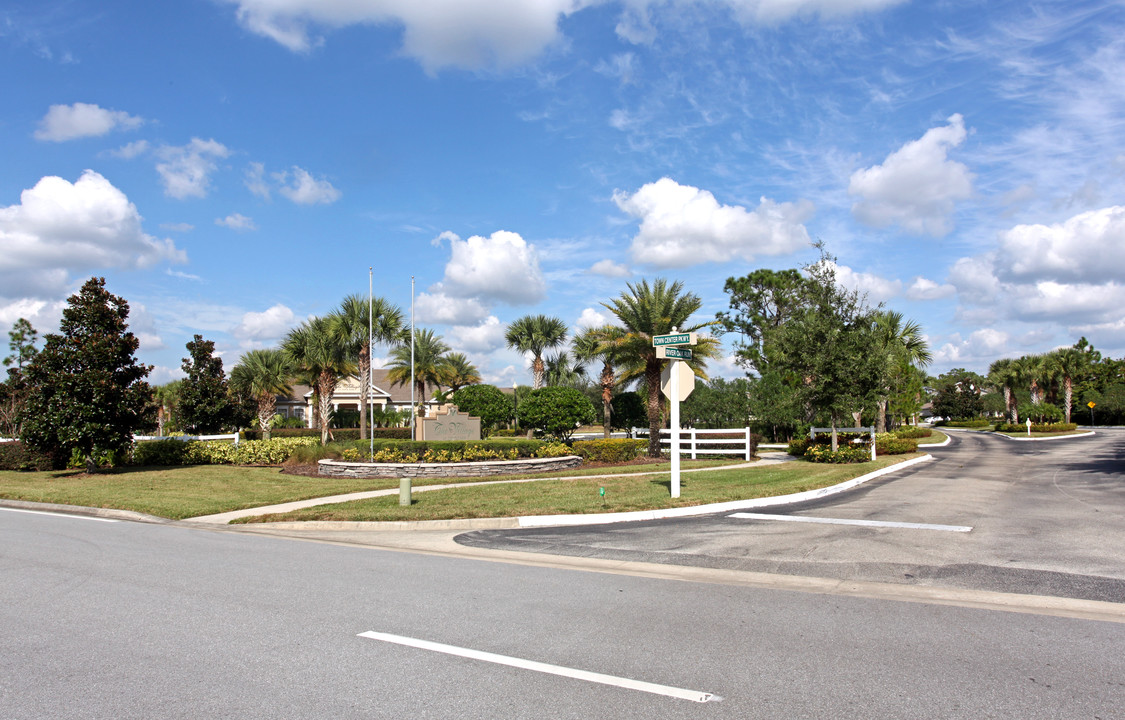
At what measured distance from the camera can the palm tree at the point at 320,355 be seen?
118 ft

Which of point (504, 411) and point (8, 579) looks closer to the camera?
point (8, 579)

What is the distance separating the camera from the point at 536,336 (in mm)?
46062

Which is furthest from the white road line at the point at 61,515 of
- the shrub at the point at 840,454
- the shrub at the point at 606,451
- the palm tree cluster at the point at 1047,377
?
→ the palm tree cluster at the point at 1047,377

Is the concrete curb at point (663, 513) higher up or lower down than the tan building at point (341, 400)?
lower down

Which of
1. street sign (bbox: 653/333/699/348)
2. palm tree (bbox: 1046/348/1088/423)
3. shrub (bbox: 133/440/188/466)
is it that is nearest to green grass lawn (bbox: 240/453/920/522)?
street sign (bbox: 653/333/699/348)

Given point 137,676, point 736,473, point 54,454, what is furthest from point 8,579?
point 54,454

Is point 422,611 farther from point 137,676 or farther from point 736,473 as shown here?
point 736,473

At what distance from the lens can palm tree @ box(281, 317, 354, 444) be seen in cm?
3609

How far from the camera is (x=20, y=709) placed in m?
4.17

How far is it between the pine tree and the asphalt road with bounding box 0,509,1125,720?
15574mm

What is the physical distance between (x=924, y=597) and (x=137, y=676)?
6820mm

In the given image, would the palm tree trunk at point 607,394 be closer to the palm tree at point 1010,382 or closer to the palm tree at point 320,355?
the palm tree at point 320,355

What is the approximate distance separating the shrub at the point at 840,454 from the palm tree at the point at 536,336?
24.2 meters

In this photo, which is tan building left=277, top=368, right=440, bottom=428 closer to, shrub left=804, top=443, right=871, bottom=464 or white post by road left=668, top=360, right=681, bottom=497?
shrub left=804, top=443, right=871, bottom=464
